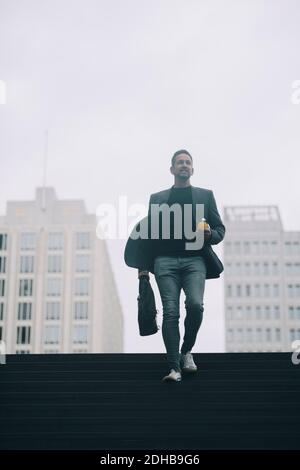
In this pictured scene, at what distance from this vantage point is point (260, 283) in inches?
4518

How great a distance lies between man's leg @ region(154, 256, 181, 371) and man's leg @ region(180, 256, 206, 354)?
80 mm

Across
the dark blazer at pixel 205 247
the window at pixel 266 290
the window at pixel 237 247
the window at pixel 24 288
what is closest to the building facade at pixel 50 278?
the window at pixel 24 288

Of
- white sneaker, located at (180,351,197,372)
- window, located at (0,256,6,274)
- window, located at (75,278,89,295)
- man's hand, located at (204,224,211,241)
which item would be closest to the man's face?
man's hand, located at (204,224,211,241)

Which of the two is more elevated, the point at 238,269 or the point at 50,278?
the point at 238,269

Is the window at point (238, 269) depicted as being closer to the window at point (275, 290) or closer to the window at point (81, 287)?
the window at point (275, 290)

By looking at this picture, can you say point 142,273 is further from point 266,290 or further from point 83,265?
point 266,290

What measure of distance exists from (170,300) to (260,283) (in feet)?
357

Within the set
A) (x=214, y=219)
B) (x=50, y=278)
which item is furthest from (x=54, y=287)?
(x=214, y=219)

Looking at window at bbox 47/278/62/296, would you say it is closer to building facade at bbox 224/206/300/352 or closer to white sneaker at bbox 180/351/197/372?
building facade at bbox 224/206/300/352

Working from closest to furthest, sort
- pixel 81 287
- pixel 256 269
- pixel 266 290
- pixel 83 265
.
Answer: pixel 81 287 < pixel 83 265 < pixel 266 290 < pixel 256 269

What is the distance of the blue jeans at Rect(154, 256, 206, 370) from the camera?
691 cm

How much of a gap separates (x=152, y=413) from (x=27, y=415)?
3.10 ft

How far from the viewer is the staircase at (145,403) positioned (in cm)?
571
